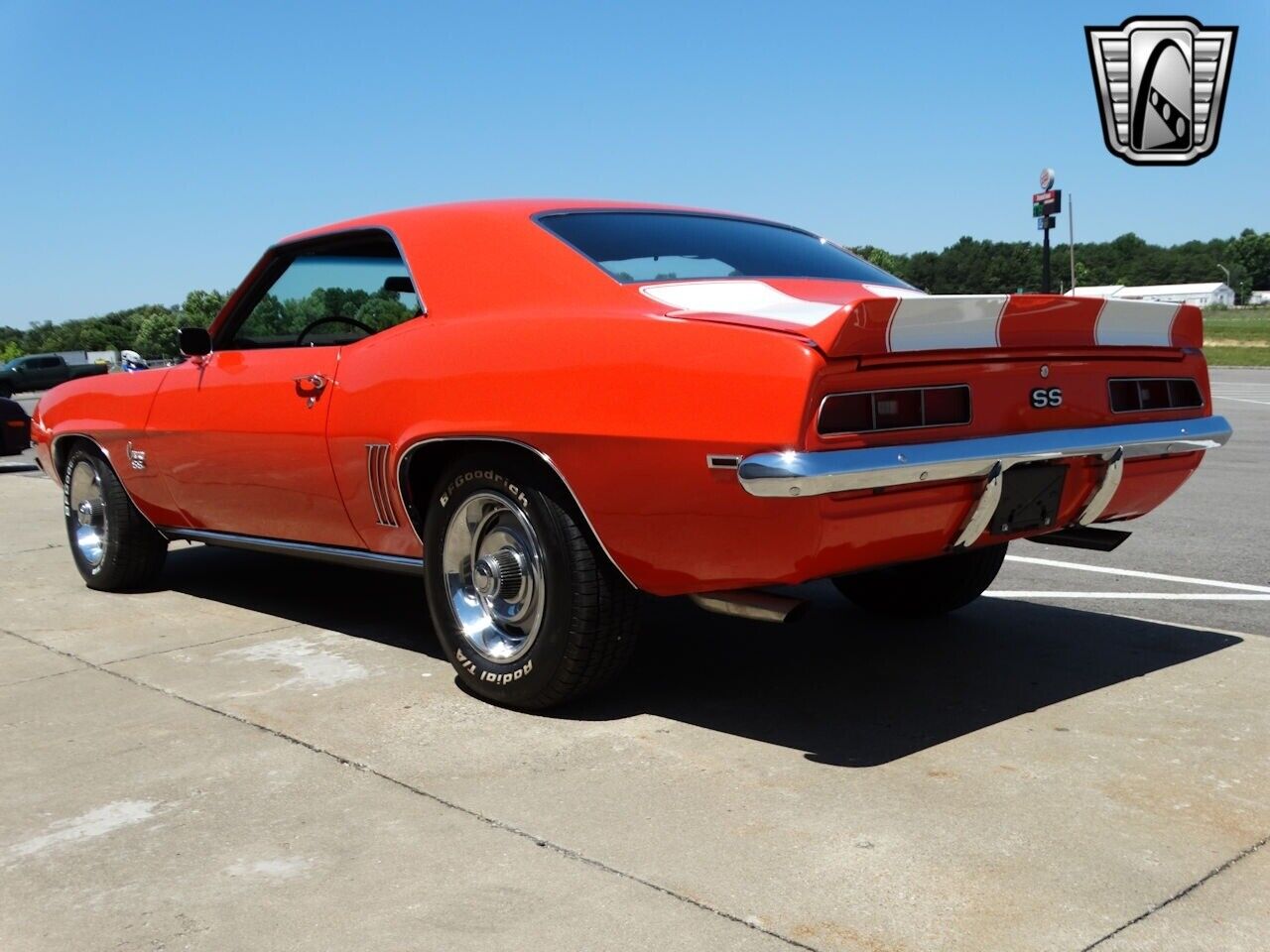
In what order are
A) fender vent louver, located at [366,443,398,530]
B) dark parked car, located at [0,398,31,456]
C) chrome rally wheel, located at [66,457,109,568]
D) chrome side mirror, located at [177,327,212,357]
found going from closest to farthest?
fender vent louver, located at [366,443,398,530] < chrome side mirror, located at [177,327,212,357] < chrome rally wheel, located at [66,457,109,568] < dark parked car, located at [0,398,31,456]

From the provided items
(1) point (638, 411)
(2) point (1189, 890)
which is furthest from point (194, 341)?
(2) point (1189, 890)

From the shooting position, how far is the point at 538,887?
251 centimetres

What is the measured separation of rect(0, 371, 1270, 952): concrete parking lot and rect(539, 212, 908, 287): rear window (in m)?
1.24

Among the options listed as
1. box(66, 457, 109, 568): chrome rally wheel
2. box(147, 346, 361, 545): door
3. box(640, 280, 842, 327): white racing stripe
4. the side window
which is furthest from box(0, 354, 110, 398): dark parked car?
box(640, 280, 842, 327): white racing stripe

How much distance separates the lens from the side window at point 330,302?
4178 millimetres

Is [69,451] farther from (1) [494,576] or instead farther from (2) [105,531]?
(1) [494,576]

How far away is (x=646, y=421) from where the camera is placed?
3107 millimetres

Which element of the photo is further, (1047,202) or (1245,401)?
(1047,202)

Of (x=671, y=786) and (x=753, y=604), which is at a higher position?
(x=753, y=604)

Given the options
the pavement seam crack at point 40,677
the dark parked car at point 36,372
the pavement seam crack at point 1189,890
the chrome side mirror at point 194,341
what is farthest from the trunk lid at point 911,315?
the dark parked car at point 36,372

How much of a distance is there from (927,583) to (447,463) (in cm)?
184

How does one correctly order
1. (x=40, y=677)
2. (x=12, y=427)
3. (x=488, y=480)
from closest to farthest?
(x=488, y=480) < (x=40, y=677) < (x=12, y=427)

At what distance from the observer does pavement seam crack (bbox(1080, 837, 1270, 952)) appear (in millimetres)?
2254

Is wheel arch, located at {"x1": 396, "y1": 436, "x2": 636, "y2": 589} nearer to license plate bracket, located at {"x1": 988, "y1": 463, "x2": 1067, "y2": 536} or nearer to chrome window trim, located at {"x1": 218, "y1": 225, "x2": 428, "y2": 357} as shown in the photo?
chrome window trim, located at {"x1": 218, "y1": 225, "x2": 428, "y2": 357}
